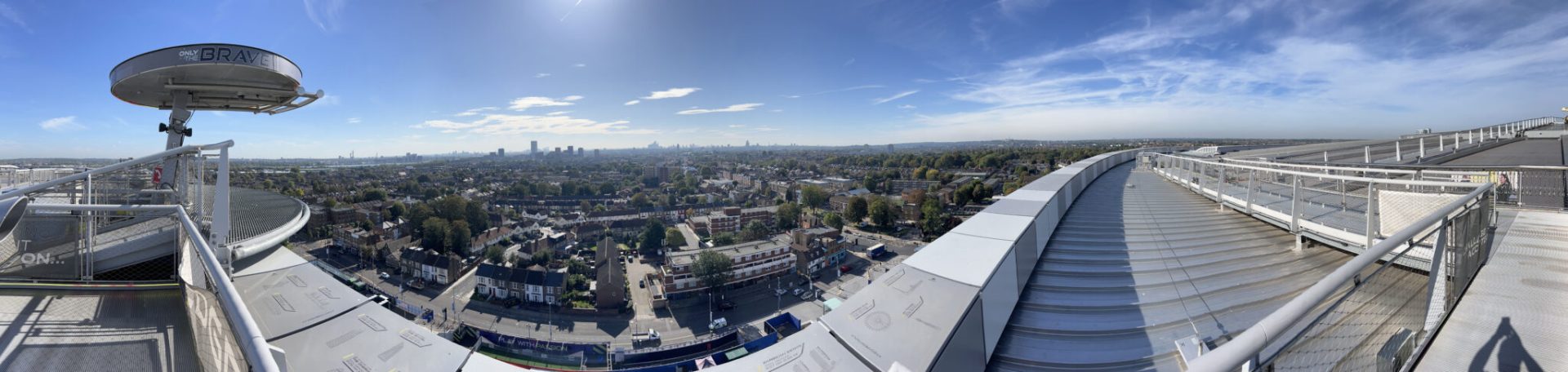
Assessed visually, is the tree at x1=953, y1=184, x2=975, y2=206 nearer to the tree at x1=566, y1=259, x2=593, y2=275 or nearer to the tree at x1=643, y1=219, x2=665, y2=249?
the tree at x1=643, y1=219, x2=665, y2=249

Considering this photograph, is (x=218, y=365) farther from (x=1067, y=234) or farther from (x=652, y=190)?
(x=652, y=190)

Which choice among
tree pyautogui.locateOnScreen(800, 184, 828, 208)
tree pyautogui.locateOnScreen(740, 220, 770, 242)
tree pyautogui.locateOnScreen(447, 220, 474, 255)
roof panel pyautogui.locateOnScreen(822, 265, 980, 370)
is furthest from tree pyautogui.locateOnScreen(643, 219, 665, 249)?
roof panel pyautogui.locateOnScreen(822, 265, 980, 370)

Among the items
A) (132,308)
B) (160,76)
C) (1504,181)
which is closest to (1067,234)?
(1504,181)

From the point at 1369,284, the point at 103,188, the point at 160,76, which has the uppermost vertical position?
the point at 160,76

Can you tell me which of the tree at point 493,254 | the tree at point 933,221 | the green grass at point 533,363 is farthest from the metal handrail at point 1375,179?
the tree at point 493,254

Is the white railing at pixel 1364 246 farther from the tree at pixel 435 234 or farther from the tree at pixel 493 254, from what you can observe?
the tree at pixel 435 234

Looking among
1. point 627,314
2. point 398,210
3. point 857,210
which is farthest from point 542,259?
point 398,210
